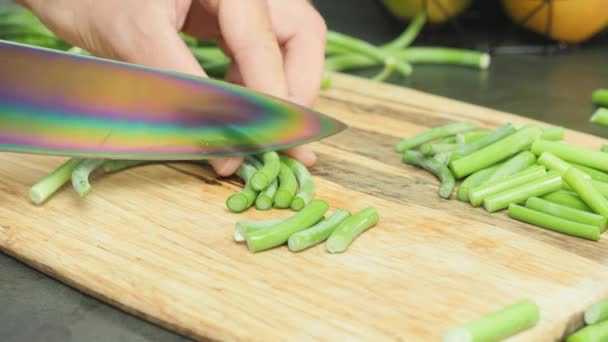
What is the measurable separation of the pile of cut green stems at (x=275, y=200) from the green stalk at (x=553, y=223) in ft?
0.94

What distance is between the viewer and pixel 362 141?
2107mm

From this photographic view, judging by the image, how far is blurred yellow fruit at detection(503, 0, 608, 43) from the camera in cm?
292

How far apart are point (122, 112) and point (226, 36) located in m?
0.31

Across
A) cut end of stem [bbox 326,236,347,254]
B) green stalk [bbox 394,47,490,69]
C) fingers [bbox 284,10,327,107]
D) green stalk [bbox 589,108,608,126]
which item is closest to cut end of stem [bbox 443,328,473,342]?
cut end of stem [bbox 326,236,347,254]

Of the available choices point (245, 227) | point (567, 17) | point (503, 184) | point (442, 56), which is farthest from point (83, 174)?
point (567, 17)

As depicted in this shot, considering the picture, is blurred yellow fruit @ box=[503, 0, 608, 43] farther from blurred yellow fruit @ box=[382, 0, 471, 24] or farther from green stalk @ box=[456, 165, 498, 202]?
green stalk @ box=[456, 165, 498, 202]

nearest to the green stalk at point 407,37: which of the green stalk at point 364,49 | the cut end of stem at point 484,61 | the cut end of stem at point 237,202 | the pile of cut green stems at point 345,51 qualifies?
the pile of cut green stems at point 345,51

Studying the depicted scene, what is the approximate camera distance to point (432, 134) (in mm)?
2055

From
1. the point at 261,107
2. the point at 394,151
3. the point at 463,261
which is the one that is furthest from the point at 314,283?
the point at 394,151

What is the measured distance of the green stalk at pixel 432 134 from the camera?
203 cm

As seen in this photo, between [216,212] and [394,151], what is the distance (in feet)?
1.75

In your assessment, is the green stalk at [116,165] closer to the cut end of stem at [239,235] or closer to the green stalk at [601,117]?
the cut end of stem at [239,235]

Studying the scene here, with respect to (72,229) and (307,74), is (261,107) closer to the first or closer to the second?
(307,74)

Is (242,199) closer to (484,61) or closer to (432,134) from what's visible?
→ (432,134)
